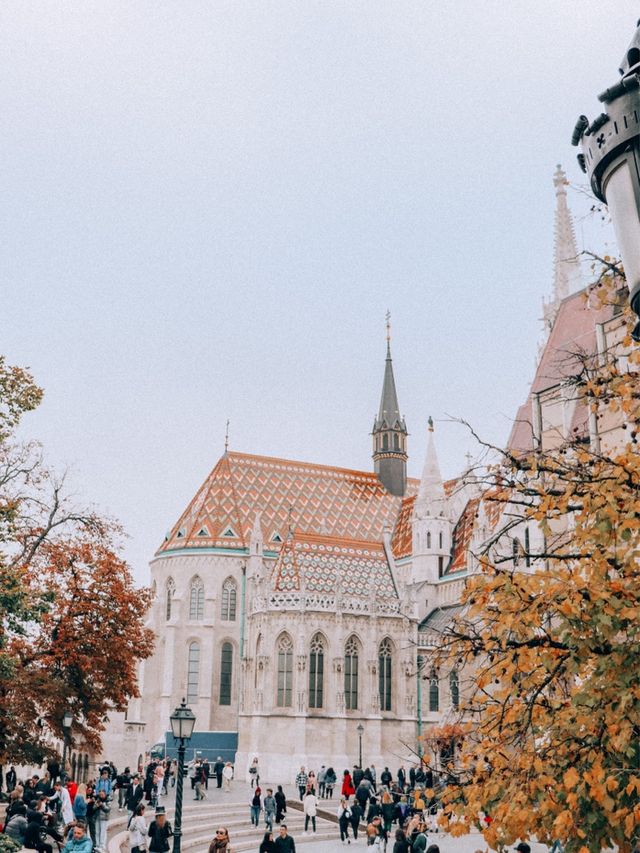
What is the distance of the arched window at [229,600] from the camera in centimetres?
4979

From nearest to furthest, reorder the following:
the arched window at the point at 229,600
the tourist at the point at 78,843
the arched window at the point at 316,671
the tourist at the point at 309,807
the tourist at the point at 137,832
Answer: the tourist at the point at 78,843, the tourist at the point at 137,832, the tourist at the point at 309,807, the arched window at the point at 316,671, the arched window at the point at 229,600

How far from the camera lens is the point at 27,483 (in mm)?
23938

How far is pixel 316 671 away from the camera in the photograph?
3997 cm

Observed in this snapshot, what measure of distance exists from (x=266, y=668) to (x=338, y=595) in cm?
471

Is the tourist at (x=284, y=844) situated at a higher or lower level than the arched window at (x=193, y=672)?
lower

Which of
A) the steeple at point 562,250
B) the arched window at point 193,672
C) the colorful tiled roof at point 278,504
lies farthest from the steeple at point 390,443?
the arched window at point 193,672

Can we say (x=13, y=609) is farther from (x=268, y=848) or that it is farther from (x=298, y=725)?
(x=298, y=725)

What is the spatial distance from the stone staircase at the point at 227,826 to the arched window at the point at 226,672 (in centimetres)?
1913

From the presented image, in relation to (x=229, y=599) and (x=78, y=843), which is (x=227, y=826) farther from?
(x=229, y=599)

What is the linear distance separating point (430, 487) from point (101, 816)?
39.1 m

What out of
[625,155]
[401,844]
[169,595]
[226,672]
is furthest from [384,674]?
[625,155]

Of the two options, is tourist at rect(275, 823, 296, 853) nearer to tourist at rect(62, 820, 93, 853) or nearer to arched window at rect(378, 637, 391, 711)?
tourist at rect(62, 820, 93, 853)

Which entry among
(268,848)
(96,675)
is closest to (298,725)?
(96,675)

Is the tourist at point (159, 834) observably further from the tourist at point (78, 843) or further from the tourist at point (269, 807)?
the tourist at point (269, 807)
